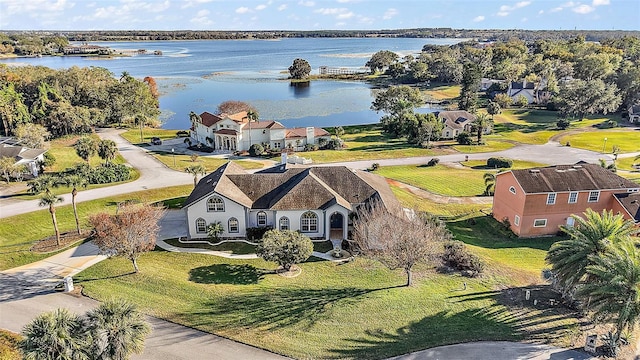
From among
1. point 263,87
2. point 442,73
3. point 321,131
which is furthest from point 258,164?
point 442,73

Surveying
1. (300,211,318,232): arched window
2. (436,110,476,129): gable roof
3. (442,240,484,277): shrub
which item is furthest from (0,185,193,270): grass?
(436,110,476,129): gable roof

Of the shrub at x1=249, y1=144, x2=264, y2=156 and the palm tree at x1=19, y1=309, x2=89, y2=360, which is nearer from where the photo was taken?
the palm tree at x1=19, y1=309, x2=89, y2=360

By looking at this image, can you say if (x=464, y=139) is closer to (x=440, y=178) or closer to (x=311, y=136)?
(x=440, y=178)

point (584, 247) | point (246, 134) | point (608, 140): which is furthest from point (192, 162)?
point (608, 140)

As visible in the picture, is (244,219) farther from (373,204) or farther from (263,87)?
(263,87)

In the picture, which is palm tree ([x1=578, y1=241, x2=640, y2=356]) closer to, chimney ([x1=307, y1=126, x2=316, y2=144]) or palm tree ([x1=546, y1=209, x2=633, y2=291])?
palm tree ([x1=546, y1=209, x2=633, y2=291])

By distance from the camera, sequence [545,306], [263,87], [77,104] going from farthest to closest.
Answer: [263,87] → [77,104] → [545,306]

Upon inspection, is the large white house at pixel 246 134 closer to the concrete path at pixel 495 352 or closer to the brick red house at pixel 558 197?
the brick red house at pixel 558 197

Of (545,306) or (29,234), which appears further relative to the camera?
(29,234)
